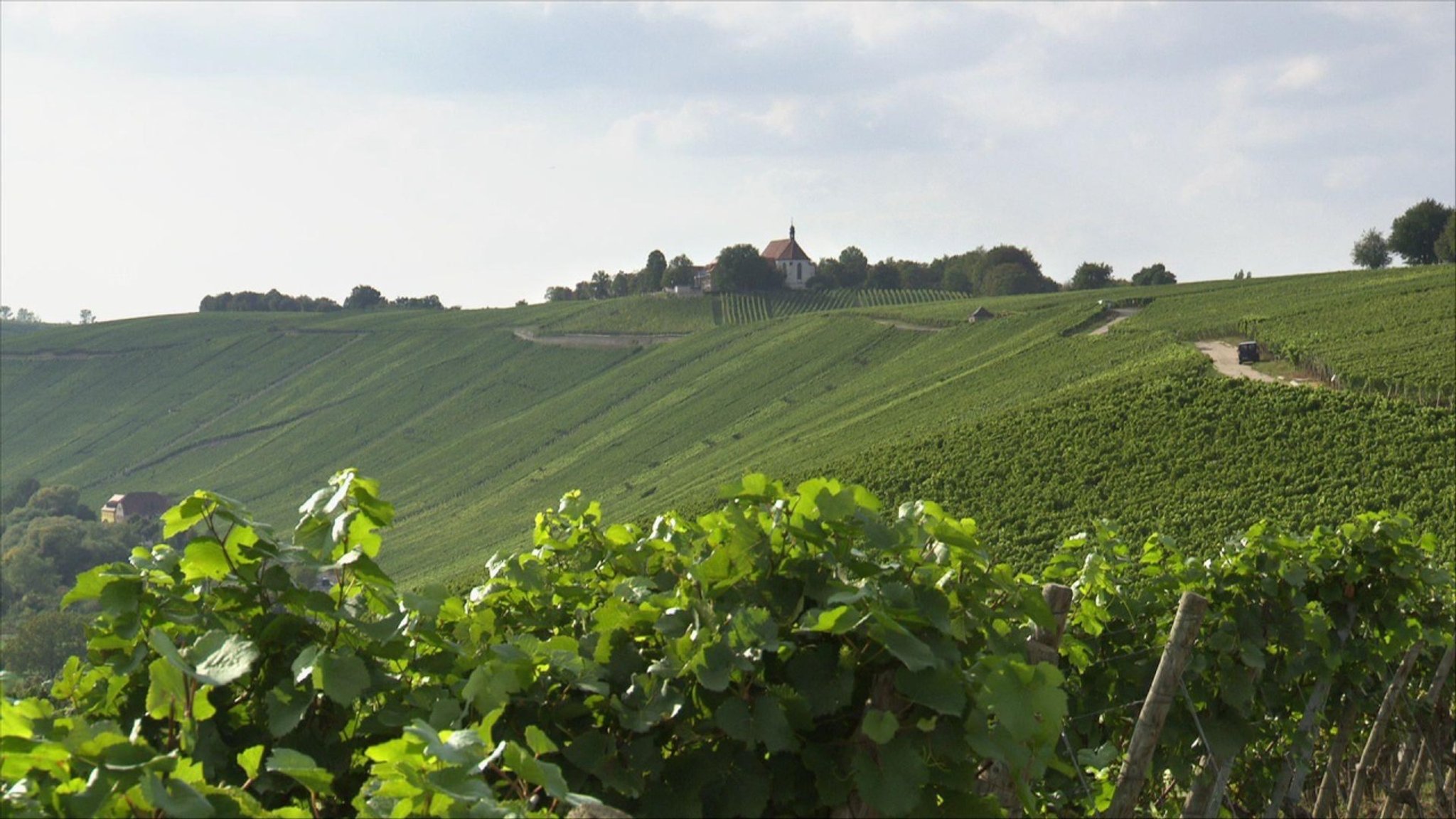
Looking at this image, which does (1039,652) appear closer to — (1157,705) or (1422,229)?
(1157,705)

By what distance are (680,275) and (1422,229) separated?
58.0m

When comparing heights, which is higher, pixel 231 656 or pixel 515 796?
pixel 231 656

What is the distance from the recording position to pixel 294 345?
372 feet

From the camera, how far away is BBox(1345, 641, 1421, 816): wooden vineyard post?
227 inches

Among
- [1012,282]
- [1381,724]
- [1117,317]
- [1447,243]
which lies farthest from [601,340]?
[1381,724]

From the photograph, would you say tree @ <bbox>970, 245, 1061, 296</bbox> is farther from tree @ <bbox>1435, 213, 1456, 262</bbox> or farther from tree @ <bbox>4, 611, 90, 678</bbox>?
tree @ <bbox>4, 611, 90, 678</bbox>

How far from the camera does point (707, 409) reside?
73250mm

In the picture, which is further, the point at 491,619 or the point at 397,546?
the point at 397,546

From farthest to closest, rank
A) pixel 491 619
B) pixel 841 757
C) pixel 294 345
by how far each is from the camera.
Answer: pixel 294 345
pixel 491 619
pixel 841 757

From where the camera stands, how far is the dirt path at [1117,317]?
65.8 metres

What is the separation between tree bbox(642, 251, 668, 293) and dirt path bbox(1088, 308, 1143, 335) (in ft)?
203

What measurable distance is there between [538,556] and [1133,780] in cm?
158

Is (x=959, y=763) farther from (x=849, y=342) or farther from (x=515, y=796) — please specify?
(x=849, y=342)

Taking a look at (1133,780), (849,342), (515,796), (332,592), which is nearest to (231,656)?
(332,592)
